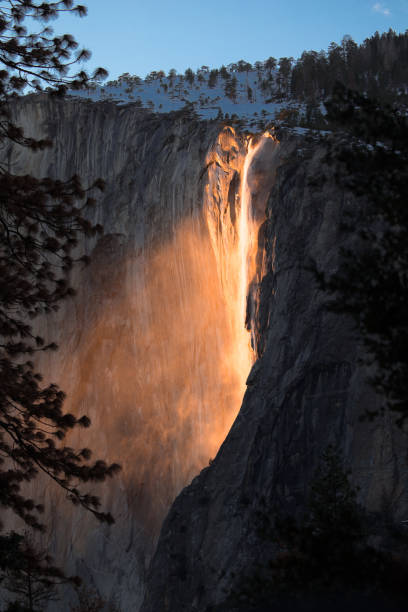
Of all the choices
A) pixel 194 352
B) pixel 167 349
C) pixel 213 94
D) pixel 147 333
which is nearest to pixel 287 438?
pixel 194 352

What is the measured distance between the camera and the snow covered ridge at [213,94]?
3528cm

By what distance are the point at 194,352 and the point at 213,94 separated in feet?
85.5

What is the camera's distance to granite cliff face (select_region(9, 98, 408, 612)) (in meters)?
18.4

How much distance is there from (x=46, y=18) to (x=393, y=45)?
48.5m

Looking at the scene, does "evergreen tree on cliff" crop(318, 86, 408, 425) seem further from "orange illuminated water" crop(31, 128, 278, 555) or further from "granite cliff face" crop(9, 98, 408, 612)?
"orange illuminated water" crop(31, 128, 278, 555)

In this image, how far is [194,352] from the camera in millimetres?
28359

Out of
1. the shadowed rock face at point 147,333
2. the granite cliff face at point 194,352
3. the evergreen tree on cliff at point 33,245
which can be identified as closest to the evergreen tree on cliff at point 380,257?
the evergreen tree on cliff at point 33,245

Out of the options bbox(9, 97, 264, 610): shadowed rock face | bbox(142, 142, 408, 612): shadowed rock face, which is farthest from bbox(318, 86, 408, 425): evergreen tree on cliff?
bbox(9, 97, 264, 610): shadowed rock face

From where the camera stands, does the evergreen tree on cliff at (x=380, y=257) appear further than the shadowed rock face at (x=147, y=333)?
No

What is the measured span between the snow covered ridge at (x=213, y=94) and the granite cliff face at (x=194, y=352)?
4.14 m

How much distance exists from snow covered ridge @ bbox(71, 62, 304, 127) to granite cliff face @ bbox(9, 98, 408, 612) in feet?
13.6

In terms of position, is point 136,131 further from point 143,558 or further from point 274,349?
point 143,558

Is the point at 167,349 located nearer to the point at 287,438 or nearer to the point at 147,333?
the point at 147,333

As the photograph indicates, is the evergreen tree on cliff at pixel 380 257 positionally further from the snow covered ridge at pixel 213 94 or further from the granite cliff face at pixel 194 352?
the snow covered ridge at pixel 213 94
